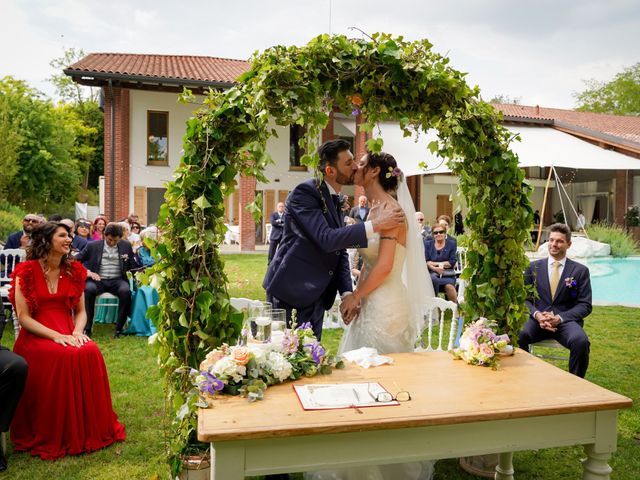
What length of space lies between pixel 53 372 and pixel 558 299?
4.74m

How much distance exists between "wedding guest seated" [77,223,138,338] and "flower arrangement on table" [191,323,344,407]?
5.67 m

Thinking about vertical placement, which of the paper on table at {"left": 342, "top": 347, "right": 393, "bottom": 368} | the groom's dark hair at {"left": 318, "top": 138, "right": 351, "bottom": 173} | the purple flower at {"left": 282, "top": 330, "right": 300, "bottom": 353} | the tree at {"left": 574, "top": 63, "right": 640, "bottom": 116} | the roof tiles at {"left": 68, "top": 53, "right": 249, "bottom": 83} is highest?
the tree at {"left": 574, "top": 63, "right": 640, "bottom": 116}

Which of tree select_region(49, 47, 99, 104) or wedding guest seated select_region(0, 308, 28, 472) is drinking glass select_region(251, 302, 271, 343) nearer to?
wedding guest seated select_region(0, 308, 28, 472)

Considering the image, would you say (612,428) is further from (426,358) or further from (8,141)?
(8,141)

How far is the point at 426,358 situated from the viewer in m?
3.43

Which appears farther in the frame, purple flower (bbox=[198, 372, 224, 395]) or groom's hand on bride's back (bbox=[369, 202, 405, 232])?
groom's hand on bride's back (bbox=[369, 202, 405, 232])

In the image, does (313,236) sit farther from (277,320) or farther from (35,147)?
(35,147)

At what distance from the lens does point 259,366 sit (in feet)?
9.13

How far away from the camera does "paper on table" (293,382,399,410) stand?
8.35ft

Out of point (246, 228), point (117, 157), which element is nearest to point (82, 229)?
point (117, 157)

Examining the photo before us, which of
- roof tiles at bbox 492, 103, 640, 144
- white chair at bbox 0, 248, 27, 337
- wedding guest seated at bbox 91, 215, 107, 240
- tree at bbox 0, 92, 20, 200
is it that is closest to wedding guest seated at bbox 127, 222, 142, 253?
wedding guest seated at bbox 91, 215, 107, 240

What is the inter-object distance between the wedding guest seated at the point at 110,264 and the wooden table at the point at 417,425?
599 centimetres

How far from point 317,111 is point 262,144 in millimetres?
484

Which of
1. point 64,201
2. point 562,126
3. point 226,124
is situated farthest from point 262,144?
point 64,201
